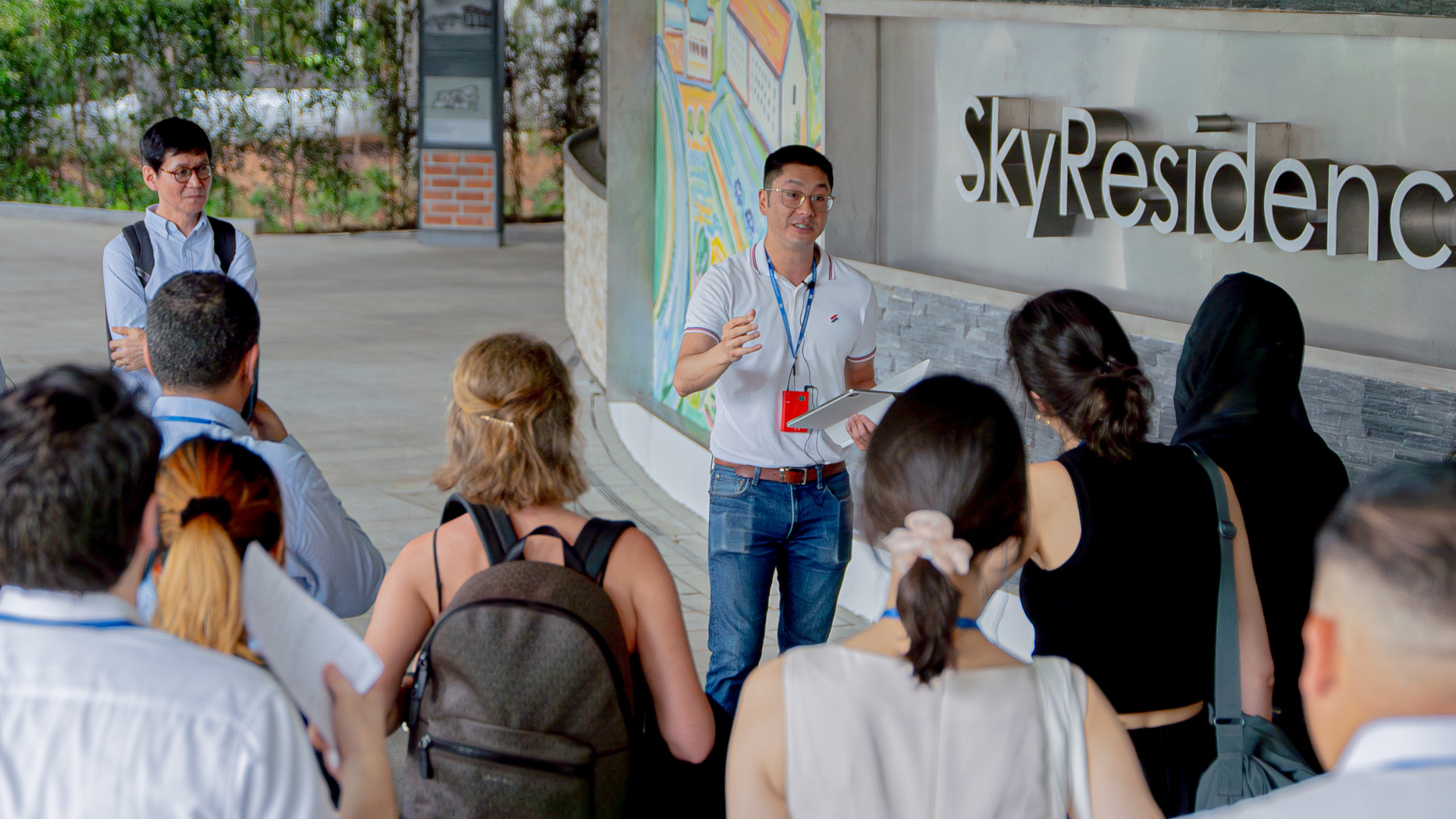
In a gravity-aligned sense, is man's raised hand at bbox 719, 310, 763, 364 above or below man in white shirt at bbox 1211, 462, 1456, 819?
above

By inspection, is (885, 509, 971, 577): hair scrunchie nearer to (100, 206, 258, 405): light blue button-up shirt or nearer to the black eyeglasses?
(100, 206, 258, 405): light blue button-up shirt

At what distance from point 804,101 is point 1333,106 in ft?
7.76

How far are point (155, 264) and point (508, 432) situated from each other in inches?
102

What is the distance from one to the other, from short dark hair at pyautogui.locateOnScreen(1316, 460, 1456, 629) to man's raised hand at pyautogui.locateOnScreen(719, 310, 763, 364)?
2.30 m

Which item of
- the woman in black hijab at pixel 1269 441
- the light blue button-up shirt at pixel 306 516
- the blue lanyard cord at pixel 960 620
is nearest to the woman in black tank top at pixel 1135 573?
the woman in black hijab at pixel 1269 441

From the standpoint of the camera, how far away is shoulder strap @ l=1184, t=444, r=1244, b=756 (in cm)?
244

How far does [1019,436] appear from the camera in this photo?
1.83 m

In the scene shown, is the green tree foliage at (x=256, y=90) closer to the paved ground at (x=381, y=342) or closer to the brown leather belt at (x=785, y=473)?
the paved ground at (x=381, y=342)

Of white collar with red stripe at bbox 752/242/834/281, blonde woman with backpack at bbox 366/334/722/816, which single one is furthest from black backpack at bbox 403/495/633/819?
white collar with red stripe at bbox 752/242/834/281

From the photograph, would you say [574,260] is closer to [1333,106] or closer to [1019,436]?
[1333,106]

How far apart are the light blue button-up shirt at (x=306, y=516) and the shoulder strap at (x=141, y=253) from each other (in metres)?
1.85

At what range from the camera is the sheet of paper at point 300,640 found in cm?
156

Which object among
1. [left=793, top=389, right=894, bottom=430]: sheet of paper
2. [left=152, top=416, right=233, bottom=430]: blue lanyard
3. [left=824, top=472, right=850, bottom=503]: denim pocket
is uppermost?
[left=152, top=416, right=233, bottom=430]: blue lanyard

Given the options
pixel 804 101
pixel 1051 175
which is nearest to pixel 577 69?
pixel 804 101
